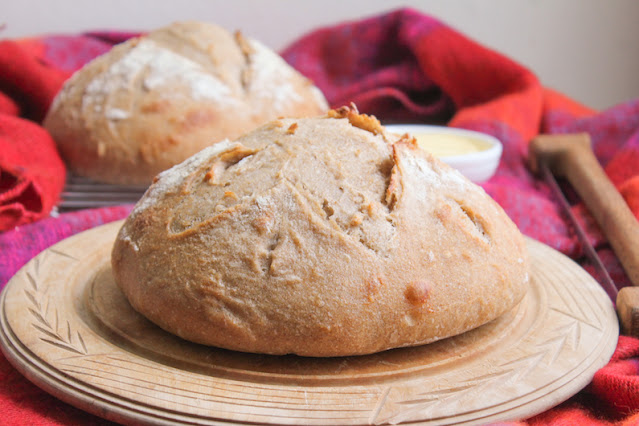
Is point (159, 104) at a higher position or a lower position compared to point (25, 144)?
higher

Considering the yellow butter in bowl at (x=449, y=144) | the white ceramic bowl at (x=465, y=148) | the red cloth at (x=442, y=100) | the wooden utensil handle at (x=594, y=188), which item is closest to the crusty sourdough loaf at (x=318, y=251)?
the wooden utensil handle at (x=594, y=188)

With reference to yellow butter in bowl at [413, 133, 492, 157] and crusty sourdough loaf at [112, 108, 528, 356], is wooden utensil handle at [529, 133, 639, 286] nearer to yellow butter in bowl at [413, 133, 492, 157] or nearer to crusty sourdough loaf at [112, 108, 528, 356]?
yellow butter in bowl at [413, 133, 492, 157]

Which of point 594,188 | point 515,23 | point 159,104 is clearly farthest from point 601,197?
point 515,23

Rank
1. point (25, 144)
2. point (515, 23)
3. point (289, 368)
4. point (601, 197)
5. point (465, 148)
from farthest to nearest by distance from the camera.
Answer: point (515, 23)
point (465, 148)
point (25, 144)
point (601, 197)
point (289, 368)

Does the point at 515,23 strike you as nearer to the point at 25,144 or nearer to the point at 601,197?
the point at 601,197

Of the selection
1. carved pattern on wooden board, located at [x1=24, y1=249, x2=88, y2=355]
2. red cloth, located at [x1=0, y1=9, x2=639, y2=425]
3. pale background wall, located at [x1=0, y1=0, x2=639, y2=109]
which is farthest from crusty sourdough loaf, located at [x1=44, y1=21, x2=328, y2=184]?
pale background wall, located at [x1=0, y1=0, x2=639, y2=109]

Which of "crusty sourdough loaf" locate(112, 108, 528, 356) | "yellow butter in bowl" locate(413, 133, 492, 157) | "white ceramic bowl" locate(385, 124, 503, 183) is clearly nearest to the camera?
"crusty sourdough loaf" locate(112, 108, 528, 356)

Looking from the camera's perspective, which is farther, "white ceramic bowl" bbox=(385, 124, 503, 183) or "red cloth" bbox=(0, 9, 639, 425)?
"white ceramic bowl" bbox=(385, 124, 503, 183)
